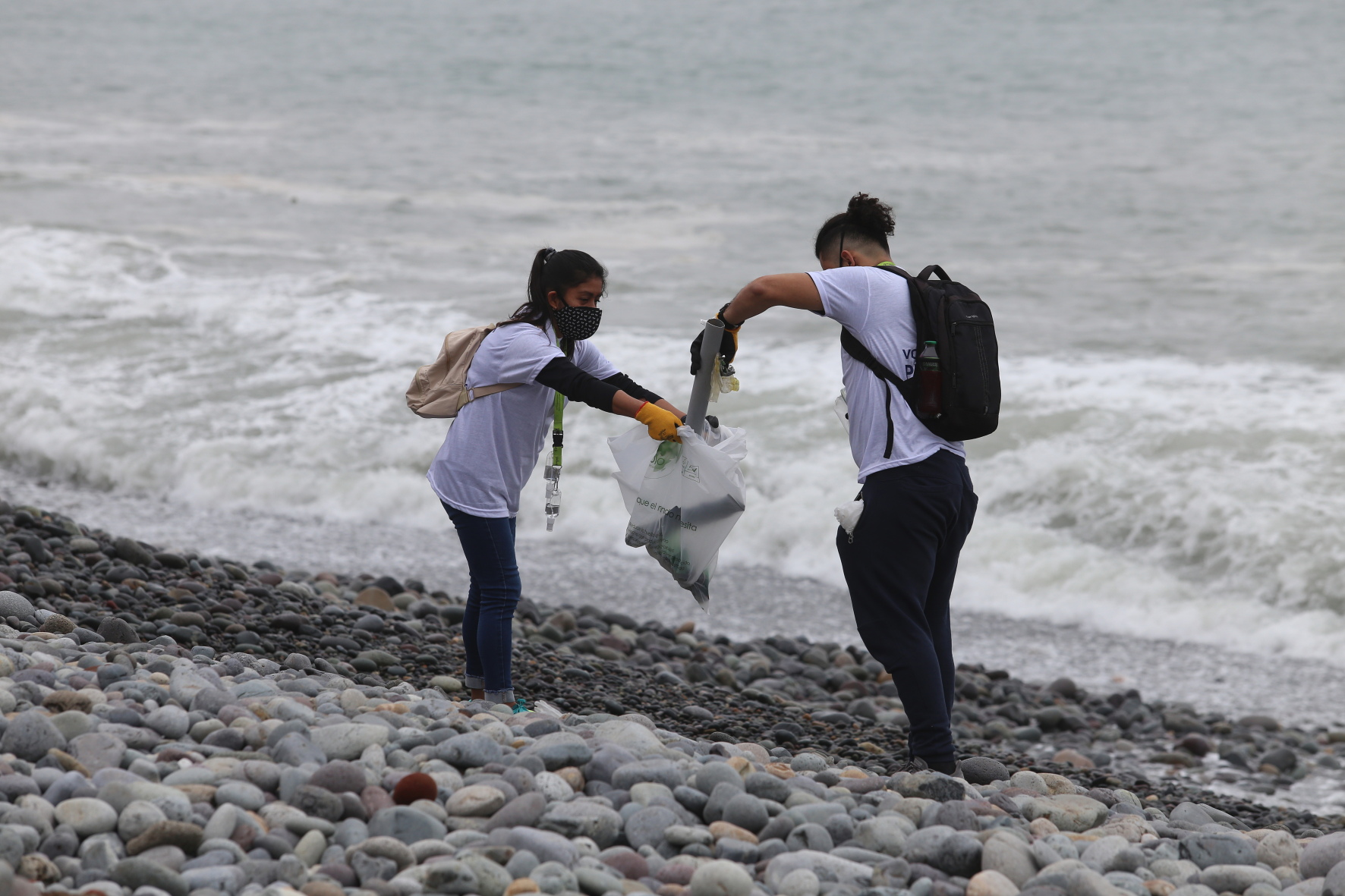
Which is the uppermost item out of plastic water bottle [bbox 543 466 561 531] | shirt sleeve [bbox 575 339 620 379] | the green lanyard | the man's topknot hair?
the man's topknot hair

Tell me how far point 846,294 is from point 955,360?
380 millimetres

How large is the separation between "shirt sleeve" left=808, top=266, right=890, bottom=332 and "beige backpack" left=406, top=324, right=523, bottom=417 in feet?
3.78

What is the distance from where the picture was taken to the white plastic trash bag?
175 inches

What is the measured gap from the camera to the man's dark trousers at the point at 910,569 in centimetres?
383

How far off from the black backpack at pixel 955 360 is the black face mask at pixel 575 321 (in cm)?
98

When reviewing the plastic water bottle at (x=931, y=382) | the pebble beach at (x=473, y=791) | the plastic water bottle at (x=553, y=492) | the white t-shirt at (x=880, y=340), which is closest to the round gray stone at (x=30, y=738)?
the pebble beach at (x=473, y=791)

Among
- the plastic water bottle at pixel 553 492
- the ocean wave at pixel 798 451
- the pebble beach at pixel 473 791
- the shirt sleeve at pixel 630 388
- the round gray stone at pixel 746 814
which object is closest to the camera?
the pebble beach at pixel 473 791

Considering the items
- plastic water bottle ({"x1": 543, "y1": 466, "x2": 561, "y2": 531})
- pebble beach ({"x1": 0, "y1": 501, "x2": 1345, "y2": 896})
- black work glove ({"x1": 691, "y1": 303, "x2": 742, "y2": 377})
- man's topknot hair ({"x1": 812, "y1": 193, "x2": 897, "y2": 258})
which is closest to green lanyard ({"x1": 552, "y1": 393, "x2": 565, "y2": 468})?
plastic water bottle ({"x1": 543, "y1": 466, "x2": 561, "y2": 531})

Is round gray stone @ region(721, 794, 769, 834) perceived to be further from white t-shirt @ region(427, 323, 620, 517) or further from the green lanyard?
the green lanyard

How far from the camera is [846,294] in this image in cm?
379

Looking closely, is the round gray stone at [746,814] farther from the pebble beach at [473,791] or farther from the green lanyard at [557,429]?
the green lanyard at [557,429]

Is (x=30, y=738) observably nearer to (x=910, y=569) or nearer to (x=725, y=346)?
(x=725, y=346)

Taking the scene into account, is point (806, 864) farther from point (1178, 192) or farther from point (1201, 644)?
point (1178, 192)

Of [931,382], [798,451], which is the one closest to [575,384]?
[931,382]
